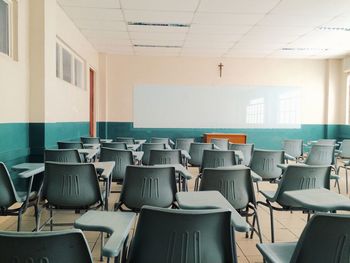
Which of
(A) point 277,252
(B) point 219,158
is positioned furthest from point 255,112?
(A) point 277,252

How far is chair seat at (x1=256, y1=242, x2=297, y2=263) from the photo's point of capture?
140cm

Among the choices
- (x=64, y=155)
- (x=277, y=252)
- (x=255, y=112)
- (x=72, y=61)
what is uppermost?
(x=72, y=61)

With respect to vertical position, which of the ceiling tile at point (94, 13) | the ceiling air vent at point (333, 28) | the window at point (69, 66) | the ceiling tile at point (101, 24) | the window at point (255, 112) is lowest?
the window at point (255, 112)

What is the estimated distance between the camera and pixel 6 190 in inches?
106

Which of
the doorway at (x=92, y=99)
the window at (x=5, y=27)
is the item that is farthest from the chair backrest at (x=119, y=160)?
the doorway at (x=92, y=99)

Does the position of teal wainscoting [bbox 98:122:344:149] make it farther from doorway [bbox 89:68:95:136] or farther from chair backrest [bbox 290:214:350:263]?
chair backrest [bbox 290:214:350:263]

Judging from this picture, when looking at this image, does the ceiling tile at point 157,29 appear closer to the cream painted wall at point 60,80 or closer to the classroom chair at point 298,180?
the cream painted wall at point 60,80

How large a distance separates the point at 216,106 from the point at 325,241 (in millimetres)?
8947

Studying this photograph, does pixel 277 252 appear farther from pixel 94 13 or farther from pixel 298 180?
pixel 94 13

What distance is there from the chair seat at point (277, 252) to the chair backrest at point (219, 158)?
→ 101 inches

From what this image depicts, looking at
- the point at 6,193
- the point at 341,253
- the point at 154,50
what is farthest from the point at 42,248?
the point at 154,50

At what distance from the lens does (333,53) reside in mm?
9297

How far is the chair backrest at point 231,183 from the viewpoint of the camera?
8.70 ft

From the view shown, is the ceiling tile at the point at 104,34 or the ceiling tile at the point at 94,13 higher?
the ceiling tile at the point at 94,13
